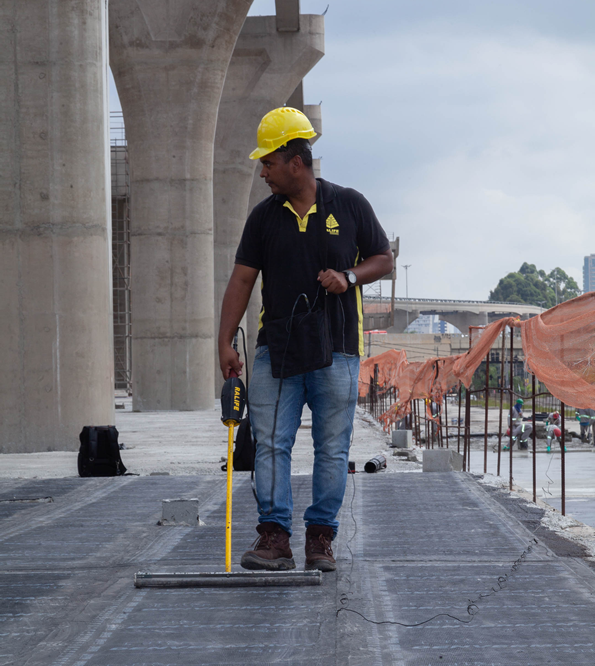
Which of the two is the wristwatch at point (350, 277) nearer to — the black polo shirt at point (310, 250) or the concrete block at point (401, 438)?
the black polo shirt at point (310, 250)

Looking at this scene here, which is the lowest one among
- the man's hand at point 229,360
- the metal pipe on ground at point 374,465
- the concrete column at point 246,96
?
the metal pipe on ground at point 374,465

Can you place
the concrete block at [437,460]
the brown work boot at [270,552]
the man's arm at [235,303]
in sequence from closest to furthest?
the brown work boot at [270,552], the man's arm at [235,303], the concrete block at [437,460]

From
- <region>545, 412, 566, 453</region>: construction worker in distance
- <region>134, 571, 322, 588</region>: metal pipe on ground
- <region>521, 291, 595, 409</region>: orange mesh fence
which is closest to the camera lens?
<region>134, 571, 322, 588</region>: metal pipe on ground

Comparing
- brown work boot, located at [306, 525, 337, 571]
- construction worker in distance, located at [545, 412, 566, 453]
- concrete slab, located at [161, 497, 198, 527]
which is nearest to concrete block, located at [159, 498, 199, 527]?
concrete slab, located at [161, 497, 198, 527]

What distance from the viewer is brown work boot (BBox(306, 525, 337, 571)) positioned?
383cm

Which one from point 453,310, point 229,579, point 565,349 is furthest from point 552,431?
point 453,310

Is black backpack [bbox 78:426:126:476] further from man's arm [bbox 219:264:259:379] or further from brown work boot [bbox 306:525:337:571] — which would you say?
brown work boot [bbox 306:525:337:571]

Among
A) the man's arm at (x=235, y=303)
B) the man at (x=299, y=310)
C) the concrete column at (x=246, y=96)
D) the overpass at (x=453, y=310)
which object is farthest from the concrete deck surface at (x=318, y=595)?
the overpass at (x=453, y=310)

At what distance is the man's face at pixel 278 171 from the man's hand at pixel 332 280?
1.55ft

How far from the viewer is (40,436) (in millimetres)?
10227

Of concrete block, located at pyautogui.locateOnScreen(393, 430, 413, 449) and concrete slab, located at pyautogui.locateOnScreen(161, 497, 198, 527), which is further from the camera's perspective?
concrete block, located at pyautogui.locateOnScreen(393, 430, 413, 449)

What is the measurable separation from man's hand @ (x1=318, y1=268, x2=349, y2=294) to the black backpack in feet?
15.0

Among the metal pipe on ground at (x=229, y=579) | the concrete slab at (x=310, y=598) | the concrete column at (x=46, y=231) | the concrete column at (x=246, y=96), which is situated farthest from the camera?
the concrete column at (x=246, y=96)

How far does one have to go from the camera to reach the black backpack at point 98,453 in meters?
7.87
